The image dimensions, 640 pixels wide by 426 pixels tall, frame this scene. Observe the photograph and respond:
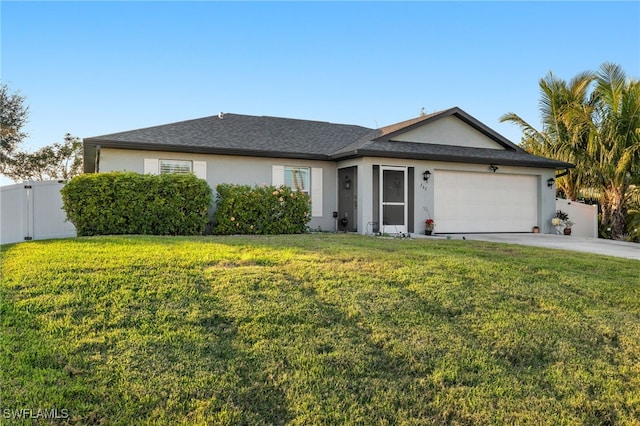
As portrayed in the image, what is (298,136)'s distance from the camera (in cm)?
1565

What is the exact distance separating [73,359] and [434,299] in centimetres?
373

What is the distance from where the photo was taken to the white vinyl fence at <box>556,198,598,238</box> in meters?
16.8

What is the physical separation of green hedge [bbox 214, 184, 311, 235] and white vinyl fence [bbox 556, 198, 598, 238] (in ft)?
34.7

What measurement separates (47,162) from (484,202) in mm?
27707

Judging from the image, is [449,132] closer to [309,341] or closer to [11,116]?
[309,341]

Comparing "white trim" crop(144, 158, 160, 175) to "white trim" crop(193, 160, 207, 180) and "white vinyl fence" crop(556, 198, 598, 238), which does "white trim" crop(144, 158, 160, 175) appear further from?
"white vinyl fence" crop(556, 198, 598, 238)

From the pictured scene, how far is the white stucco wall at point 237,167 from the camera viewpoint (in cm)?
1245

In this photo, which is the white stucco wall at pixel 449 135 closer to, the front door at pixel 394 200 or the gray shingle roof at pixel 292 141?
the gray shingle roof at pixel 292 141

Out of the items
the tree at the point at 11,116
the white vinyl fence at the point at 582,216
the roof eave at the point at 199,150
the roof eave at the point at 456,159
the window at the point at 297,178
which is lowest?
the white vinyl fence at the point at 582,216

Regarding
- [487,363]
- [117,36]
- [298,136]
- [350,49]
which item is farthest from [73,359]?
[350,49]

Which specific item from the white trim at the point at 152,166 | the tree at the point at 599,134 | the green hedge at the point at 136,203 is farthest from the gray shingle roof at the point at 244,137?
the tree at the point at 599,134

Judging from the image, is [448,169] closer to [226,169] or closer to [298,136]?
[298,136]

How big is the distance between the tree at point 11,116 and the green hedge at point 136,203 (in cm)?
1611

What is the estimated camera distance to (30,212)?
1085 cm
